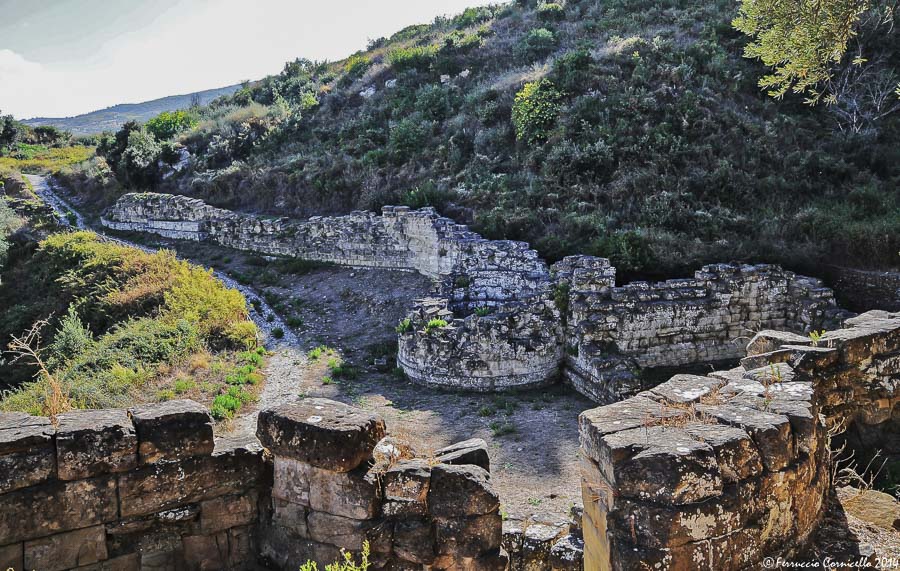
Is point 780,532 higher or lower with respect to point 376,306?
higher

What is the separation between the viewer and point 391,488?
257 inches

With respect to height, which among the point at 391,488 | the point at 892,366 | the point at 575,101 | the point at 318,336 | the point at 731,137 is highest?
the point at 575,101

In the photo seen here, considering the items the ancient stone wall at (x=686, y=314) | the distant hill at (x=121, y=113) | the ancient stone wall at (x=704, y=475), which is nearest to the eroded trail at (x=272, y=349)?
the ancient stone wall at (x=704, y=475)

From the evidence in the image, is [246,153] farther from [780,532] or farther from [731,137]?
[780,532]

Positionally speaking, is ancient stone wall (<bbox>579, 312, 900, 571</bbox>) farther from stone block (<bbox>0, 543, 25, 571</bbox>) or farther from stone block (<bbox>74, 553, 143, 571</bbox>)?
stone block (<bbox>0, 543, 25, 571</bbox>)

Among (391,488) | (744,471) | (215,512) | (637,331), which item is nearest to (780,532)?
(744,471)

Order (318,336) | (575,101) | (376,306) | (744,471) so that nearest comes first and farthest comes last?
1. (744,471)
2. (318,336)
3. (376,306)
4. (575,101)

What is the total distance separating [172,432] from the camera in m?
6.59

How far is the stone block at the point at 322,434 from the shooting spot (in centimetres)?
641

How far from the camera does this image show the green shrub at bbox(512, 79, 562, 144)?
2364 cm

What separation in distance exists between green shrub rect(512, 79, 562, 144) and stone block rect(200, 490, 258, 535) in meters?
18.9

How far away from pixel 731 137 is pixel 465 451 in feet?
60.6

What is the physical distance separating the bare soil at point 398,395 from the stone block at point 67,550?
3.54 metres

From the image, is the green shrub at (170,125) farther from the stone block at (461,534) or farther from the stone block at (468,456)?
the stone block at (461,534)
